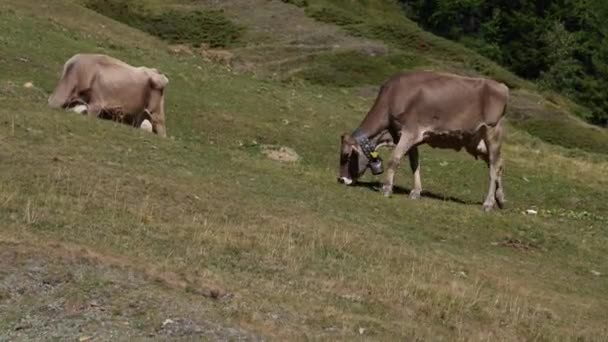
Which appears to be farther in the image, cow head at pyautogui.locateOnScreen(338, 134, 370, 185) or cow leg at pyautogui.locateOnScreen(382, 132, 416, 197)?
cow head at pyautogui.locateOnScreen(338, 134, 370, 185)

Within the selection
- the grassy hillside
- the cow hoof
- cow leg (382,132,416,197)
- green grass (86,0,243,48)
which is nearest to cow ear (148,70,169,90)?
the grassy hillside

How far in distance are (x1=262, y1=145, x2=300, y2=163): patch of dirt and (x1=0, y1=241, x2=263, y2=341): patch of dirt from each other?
51.1ft

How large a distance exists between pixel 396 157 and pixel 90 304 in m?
12.8

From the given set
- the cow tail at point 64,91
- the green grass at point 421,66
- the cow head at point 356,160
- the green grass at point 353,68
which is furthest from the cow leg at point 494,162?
the green grass at point 353,68

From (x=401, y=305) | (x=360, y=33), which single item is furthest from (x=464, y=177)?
(x=360, y=33)

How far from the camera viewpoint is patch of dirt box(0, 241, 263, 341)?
11.0 meters

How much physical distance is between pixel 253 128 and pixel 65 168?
47.4 ft

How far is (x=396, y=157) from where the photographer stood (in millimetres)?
23578

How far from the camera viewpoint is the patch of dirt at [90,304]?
11000 mm

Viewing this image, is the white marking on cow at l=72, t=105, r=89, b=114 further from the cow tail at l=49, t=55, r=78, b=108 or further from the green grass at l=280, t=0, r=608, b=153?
the green grass at l=280, t=0, r=608, b=153

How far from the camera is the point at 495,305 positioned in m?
15.3

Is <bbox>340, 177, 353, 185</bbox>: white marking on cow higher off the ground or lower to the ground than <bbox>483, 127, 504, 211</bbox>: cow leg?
lower

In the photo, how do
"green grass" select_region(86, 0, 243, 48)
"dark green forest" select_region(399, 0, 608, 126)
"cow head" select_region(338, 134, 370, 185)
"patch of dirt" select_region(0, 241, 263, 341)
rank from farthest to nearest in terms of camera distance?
"dark green forest" select_region(399, 0, 608, 126)
"green grass" select_region(86, 0, 243, 48)
"cow head" select_region(338, 134, 370, 185)
"patch of dirt" select_region(0, 241, 263, 341)

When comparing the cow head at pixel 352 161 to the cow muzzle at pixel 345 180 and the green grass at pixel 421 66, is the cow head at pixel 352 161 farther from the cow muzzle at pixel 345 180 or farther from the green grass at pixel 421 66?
the green grass at pixel 421 66
